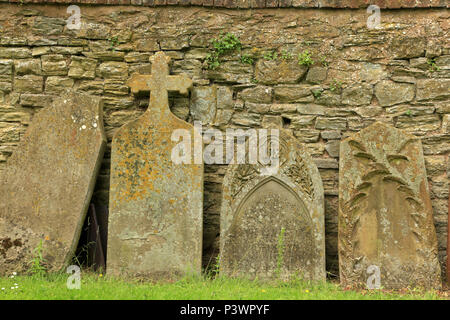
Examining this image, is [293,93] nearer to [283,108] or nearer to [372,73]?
[283,108]

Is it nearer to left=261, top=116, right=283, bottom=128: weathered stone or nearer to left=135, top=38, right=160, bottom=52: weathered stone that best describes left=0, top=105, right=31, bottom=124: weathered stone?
left=135, top=38, right=160, bottom=52: weathered stone

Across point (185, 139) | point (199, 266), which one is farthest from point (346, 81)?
point (199, 266)

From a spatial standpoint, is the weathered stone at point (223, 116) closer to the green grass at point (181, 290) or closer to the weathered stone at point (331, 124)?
the weathered stone at point (331, 124)

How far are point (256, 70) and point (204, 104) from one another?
0.62 m

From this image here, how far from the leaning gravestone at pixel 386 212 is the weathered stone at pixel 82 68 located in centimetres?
257

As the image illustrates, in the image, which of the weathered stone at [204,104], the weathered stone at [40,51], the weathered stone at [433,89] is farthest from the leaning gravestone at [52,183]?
the weathered stone at [433,89]

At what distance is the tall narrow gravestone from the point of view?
382cm

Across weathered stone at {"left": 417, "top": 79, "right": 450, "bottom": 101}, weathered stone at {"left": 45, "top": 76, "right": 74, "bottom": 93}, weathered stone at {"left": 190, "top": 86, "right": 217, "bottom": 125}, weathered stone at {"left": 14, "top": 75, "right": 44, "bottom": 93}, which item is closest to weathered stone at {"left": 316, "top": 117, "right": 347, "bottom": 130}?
weathered stone at {"left": 417, "top": 79, "right": 450, "bottom": 101}

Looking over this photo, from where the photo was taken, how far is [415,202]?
375 centimetres

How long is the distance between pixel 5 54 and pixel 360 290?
404 cm

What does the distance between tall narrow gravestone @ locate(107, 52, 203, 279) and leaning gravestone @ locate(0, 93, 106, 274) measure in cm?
28

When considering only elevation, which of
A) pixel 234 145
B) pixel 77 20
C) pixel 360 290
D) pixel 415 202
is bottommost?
pixel 360 290
